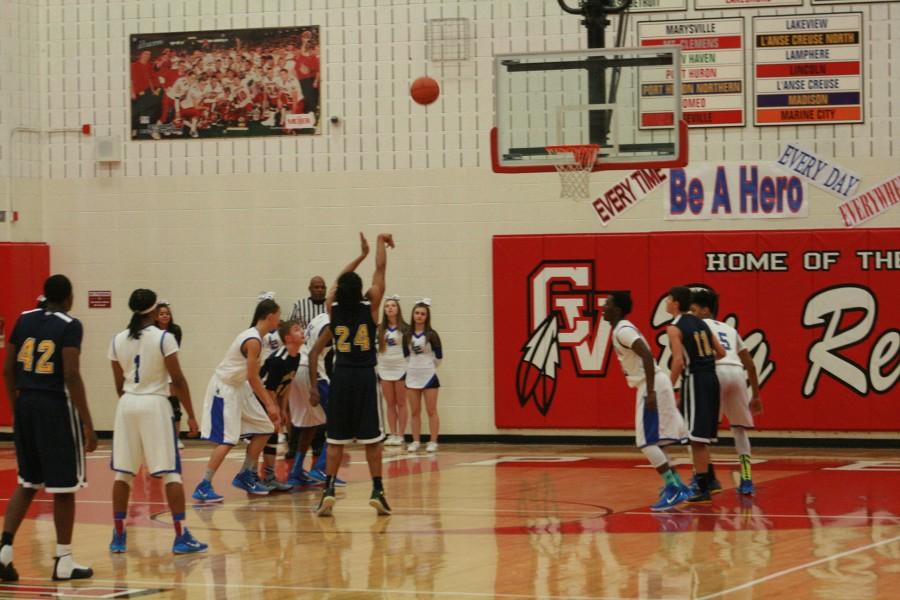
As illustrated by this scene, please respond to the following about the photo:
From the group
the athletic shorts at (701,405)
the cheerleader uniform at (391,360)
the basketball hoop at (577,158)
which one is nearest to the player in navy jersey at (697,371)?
the athletic shorts at (701,405)

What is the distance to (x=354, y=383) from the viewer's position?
11977mm

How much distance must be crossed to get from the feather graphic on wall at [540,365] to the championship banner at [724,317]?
14 mm

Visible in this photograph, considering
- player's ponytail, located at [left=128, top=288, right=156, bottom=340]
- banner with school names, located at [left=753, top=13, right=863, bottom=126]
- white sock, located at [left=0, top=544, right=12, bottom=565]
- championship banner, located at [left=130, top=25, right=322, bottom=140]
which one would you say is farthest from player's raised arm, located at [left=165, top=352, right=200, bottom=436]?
banner with school names, located at [left=753, top=13, right=863, bottom=126]

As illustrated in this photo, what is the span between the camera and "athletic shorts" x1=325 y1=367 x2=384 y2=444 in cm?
1191

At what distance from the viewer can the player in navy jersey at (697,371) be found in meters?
12.7

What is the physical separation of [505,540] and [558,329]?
867cm

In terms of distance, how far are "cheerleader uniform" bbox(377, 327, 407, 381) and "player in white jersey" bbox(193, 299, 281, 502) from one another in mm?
5187

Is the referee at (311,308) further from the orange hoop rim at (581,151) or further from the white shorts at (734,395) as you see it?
the white shorts at (734,395)

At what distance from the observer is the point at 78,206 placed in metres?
20.7

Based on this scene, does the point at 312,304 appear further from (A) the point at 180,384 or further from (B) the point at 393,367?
(A) the point at 180,384

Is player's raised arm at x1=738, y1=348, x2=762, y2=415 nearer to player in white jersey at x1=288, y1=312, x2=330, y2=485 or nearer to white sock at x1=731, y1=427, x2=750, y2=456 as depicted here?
white sock at x1=731, y1=427, x2=750, y2=456

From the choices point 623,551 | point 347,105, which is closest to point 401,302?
point 347,105

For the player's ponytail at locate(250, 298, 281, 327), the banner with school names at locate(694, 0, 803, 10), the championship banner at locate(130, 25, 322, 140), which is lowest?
the player's ponytail at locate(250, 298, 281, 327)

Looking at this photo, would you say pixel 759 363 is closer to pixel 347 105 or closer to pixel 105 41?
pixel 347 105
